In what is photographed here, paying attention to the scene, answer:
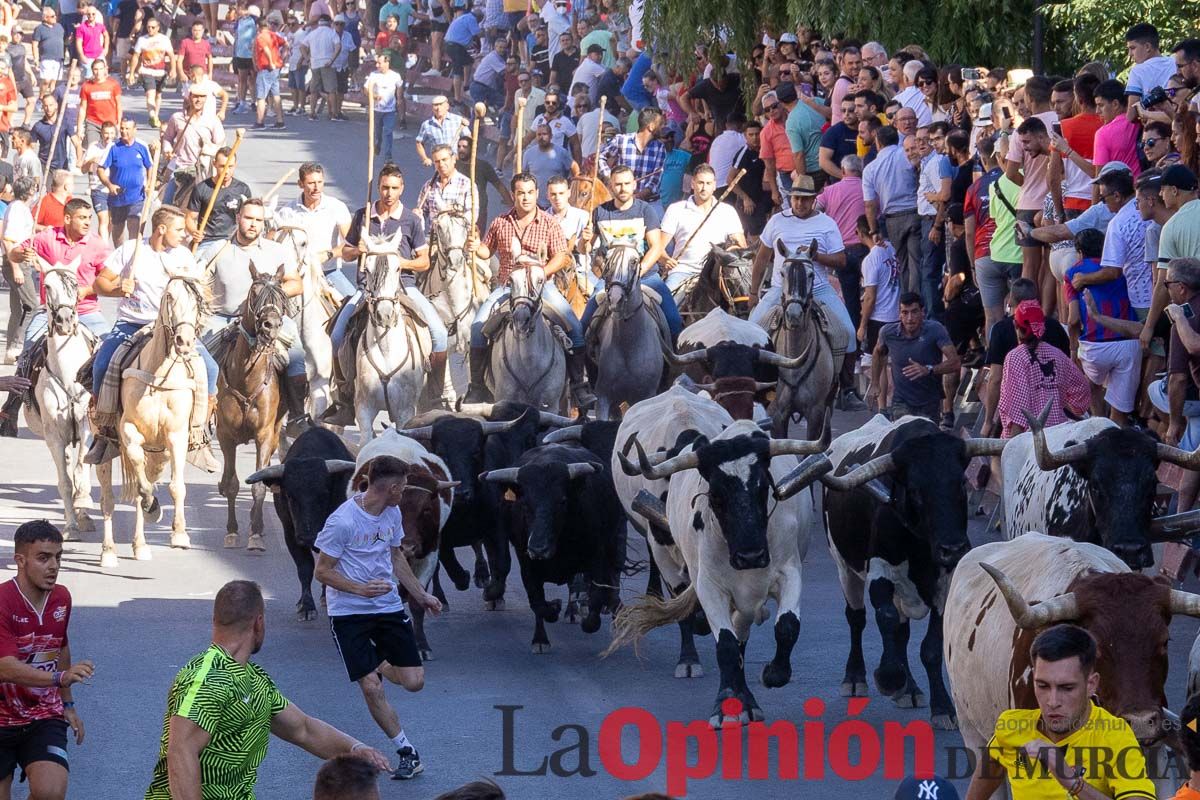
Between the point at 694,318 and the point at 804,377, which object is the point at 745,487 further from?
the point at 694,318

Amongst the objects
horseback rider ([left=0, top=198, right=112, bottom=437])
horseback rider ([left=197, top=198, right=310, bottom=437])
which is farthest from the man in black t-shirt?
horseback rider ([left=197, top=198, right=310, bottom=437])

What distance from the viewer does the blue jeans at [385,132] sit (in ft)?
106

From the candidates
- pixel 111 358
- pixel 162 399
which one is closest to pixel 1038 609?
pixel 162 399

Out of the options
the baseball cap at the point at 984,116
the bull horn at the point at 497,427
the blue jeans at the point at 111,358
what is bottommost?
the bull horn at the point at 497,427

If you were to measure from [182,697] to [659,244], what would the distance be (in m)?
13.0

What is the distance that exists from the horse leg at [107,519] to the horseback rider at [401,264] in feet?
7.35

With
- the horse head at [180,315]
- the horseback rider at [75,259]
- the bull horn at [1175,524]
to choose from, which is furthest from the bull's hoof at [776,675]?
the horseback rider at [75,259]

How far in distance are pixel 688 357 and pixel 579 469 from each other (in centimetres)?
337

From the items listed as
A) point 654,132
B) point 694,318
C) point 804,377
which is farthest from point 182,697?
point 654,132

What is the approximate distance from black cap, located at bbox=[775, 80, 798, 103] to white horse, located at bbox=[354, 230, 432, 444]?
7.00m

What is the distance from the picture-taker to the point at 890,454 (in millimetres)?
10906

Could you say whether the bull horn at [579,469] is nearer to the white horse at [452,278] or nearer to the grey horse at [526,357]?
the grey horse at [526,357]

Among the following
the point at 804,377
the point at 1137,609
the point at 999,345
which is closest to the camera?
the point at 1137,609

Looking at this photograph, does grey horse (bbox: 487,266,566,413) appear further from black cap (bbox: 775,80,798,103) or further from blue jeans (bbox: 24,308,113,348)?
black cap (bbox: 775,80,798,103)
